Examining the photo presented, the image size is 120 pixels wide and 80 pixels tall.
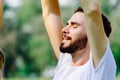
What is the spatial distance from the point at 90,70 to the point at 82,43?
0.15 metres

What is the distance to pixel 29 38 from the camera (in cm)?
3038

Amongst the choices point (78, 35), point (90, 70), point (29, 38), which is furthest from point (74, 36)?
point (29, 38)

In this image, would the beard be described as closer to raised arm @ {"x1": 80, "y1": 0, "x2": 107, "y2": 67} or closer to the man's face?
the man's face

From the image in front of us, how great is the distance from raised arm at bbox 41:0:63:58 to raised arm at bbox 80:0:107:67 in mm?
424

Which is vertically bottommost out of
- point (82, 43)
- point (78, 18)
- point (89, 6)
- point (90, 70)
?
point (90, 70)

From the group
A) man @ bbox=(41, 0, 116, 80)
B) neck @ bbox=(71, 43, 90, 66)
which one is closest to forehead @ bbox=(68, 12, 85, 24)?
man @ bbox=(41, 0, 116, 80)

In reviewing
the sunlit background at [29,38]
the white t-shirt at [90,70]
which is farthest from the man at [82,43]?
the sunlit background at [29,38]

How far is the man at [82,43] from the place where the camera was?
113 inches

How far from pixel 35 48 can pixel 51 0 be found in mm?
26946

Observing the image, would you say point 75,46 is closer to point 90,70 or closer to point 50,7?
point 90,70

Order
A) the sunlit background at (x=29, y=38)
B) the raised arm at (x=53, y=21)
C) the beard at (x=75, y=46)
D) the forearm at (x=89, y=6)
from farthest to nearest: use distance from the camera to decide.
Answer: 1. the sunlit background at (x=29, y=38)
2. the raised arm at (x=53, y=21)
3. the beard at (x=75, y=46)
4. the forearm at (x=89, y=6)

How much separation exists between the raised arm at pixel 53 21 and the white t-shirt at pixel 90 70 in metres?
0.18

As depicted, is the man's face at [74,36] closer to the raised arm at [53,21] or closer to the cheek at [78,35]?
the cheek at [78,35]

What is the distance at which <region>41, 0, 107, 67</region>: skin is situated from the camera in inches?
113
